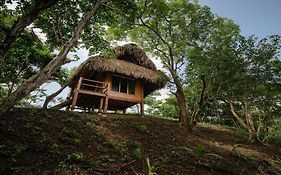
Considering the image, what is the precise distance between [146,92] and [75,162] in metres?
13.8

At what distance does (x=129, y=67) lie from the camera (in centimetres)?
1828

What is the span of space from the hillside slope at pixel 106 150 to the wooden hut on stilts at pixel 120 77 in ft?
12.9

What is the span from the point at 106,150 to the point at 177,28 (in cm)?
995

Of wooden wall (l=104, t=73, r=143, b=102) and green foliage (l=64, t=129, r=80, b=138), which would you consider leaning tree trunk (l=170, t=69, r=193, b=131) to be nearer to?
wooden wall (l=104, t=73, r=143, b=102)

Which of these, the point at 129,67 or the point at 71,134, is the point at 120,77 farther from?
the point at 71,134

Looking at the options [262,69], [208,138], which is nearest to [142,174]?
[208,138]

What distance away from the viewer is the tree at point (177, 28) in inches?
603

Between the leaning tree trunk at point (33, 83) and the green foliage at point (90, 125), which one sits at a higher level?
the leaning tree trunk at point (33, 83)

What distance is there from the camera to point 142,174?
8.27m

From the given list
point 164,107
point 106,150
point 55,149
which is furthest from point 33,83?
point 164,107

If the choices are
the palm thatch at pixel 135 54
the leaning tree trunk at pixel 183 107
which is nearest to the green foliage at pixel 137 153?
the leaning tree trunk at pixel 183 107

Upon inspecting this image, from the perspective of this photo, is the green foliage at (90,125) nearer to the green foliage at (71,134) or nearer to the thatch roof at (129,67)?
the green foliage at (71,134)

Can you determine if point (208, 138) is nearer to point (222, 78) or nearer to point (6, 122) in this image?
point (222, 78)

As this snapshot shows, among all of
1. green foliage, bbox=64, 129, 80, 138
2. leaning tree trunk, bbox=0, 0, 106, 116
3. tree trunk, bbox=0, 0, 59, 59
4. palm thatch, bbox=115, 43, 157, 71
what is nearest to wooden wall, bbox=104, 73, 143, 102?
palm thatch, bbox=115, 43, 157, 71
